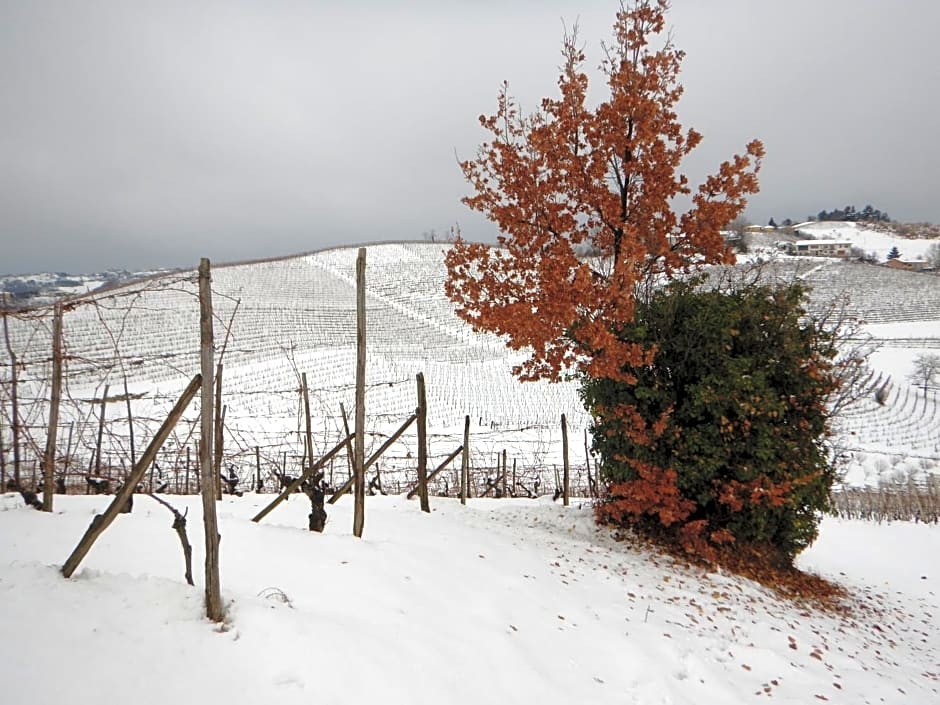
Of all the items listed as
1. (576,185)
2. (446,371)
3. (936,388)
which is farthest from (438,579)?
(936,388)

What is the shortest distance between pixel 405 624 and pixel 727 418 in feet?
18.6

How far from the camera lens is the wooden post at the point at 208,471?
3186 millimetres

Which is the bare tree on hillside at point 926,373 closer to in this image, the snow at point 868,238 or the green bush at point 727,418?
the green bush at point 727,418

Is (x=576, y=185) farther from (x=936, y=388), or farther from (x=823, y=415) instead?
(x=936, y=388)

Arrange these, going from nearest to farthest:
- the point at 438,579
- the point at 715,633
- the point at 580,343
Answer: the point at 438,579 → the point at 715,633 → the point at 580,343

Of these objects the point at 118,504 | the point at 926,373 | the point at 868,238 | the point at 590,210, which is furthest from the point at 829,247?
the point at 118,504

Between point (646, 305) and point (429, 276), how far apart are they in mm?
51374

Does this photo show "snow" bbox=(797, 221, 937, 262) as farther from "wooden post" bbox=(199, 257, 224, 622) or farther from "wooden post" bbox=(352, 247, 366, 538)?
"wooden post" bbox=(199, 257, 224, 622)

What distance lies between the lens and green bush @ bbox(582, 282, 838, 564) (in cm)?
741

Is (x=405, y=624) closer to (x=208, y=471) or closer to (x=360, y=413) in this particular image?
(x=208, y=471)

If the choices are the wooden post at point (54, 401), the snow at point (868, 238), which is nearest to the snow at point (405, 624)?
the wooden post at point (54, 401)

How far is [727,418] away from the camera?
748 cm

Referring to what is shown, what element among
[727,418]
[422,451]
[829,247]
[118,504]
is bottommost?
[422,451]

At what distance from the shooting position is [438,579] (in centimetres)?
479
